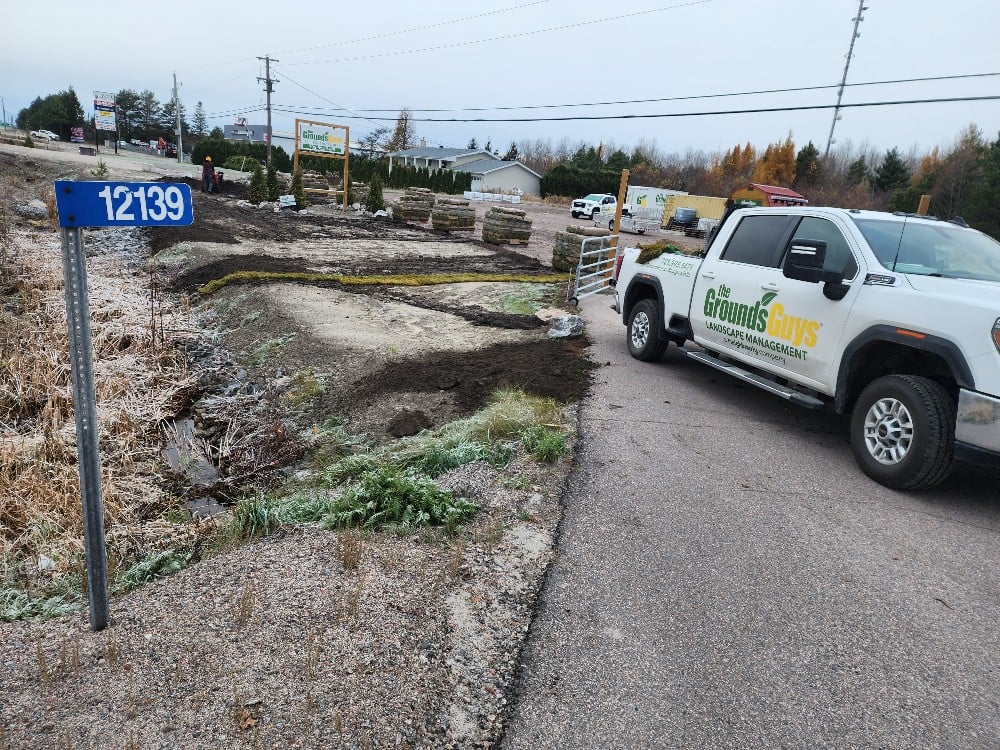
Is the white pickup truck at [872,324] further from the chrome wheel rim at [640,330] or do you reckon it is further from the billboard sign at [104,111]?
the billboard sign at [104,111]

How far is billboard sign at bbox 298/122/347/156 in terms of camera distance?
31203mm

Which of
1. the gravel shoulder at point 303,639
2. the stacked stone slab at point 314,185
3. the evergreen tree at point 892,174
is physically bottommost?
the gravel shoulder at point 303,639

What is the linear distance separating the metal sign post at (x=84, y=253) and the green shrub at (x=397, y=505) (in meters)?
1.57

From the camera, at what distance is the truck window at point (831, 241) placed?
18.8 ft

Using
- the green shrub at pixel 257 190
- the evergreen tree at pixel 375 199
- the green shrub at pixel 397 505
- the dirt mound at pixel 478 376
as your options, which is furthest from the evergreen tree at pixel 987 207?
the green shrub at pixel 397 505

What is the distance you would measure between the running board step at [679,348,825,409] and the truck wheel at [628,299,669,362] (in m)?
0.66

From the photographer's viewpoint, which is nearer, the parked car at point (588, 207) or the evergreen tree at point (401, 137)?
the parked car at point (588, 207)

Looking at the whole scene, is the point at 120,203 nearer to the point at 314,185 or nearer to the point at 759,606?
the point at 759,606

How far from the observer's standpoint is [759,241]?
6898 mm

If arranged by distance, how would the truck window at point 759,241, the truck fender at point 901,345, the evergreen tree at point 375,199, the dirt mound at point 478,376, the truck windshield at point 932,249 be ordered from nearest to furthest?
the truck fender at point 901,345, the truck windshield at point 932,249, the truck window at point 759,241, the dirt mound at point 478,376, the evergreen tree at point 375,199

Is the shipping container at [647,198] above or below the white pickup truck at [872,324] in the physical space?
above

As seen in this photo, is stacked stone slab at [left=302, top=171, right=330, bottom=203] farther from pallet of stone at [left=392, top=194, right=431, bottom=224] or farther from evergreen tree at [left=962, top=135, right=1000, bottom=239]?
evergreen tree at [left=962, top=135, right=1000, bottom=239]

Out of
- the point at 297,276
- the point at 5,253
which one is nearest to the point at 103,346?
the point at 297,276

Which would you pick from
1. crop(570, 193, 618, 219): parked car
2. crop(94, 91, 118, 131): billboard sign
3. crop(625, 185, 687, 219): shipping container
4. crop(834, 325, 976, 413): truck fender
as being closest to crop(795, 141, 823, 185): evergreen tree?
crop(625, 185, 687, 219): shipping container
